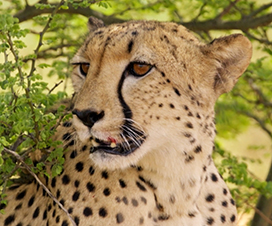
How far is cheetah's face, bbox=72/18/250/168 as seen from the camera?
8.02ft

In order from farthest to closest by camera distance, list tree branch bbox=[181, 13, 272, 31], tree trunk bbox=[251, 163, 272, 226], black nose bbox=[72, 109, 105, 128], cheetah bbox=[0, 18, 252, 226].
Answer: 1. tree trunk bbox=[251, 163, 272, 226]
2. tree branch bbox=[181, 13, 272, 31]
3. cheetah bbox=[0, 18, 252, 226]
4. black nose bbox=[72, 109, 105, 128]

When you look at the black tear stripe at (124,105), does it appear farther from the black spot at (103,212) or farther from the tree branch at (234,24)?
the tree branch at (234,24)

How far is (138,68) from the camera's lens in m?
2.54

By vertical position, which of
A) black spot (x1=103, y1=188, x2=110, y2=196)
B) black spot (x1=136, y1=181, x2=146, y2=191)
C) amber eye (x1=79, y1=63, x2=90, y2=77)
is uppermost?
amber eye (x1=79, y1=63, x2=90, y2=77)

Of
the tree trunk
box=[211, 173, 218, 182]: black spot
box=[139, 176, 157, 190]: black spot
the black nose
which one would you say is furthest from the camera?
the tree trunk

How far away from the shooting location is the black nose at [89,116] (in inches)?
93.5

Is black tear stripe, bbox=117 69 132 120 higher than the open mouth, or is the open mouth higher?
black tear stripe, bbox=117 69 132 120

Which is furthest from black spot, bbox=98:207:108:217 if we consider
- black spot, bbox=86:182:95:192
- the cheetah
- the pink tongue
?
the pink tongue

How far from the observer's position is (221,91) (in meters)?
2.74

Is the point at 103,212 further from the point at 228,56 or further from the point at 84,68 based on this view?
the point at 228,56

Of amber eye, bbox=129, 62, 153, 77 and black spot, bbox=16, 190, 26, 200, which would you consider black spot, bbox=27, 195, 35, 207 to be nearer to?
black spot, bbox=16, 190, 26, 200

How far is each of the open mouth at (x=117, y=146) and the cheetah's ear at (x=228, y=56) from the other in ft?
1.54

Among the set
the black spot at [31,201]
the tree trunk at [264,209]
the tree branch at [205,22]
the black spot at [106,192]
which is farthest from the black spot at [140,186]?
the tree trunk at [264,209]

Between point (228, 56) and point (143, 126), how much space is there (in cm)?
52
